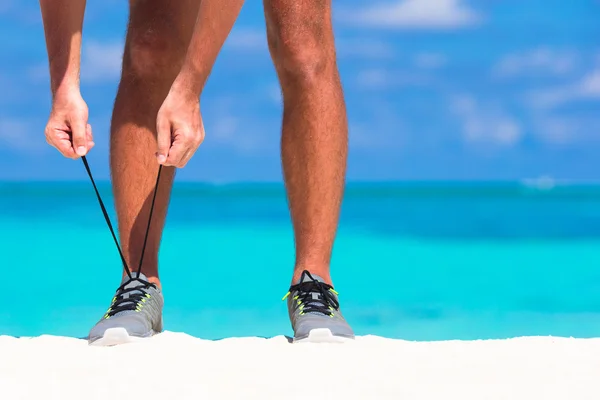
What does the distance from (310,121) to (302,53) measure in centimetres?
18

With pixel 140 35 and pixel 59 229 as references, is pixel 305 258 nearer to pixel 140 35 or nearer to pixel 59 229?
pixel 140 35

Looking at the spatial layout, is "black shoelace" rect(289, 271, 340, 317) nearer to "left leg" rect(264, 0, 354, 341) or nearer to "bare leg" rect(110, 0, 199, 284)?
"left leg" rect(264, 0, 354, 341)

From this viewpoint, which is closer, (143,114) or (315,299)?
(315,299)

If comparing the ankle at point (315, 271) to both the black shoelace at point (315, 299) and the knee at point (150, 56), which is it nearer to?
the black shoelace at point (315, 299)

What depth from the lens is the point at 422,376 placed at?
1624 mm

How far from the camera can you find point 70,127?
1.88m

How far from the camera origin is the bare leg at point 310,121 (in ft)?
6.99

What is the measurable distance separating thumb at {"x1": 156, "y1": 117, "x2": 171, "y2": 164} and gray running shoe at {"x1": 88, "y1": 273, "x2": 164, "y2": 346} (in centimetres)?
44

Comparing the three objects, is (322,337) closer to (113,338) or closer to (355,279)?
(113,338)

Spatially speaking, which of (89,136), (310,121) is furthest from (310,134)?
(89,136)

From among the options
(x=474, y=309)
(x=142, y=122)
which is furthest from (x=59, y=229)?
(x=142, y=122)

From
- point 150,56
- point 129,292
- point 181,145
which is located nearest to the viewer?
point 181,145

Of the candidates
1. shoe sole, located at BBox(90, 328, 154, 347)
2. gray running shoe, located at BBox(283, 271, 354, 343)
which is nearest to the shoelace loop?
shoe sole, located at BBox(90, 328, 154, 347)

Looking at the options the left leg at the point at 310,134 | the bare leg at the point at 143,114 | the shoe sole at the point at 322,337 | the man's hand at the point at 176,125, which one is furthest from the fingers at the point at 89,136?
the shoe sole at the point at 322,337
